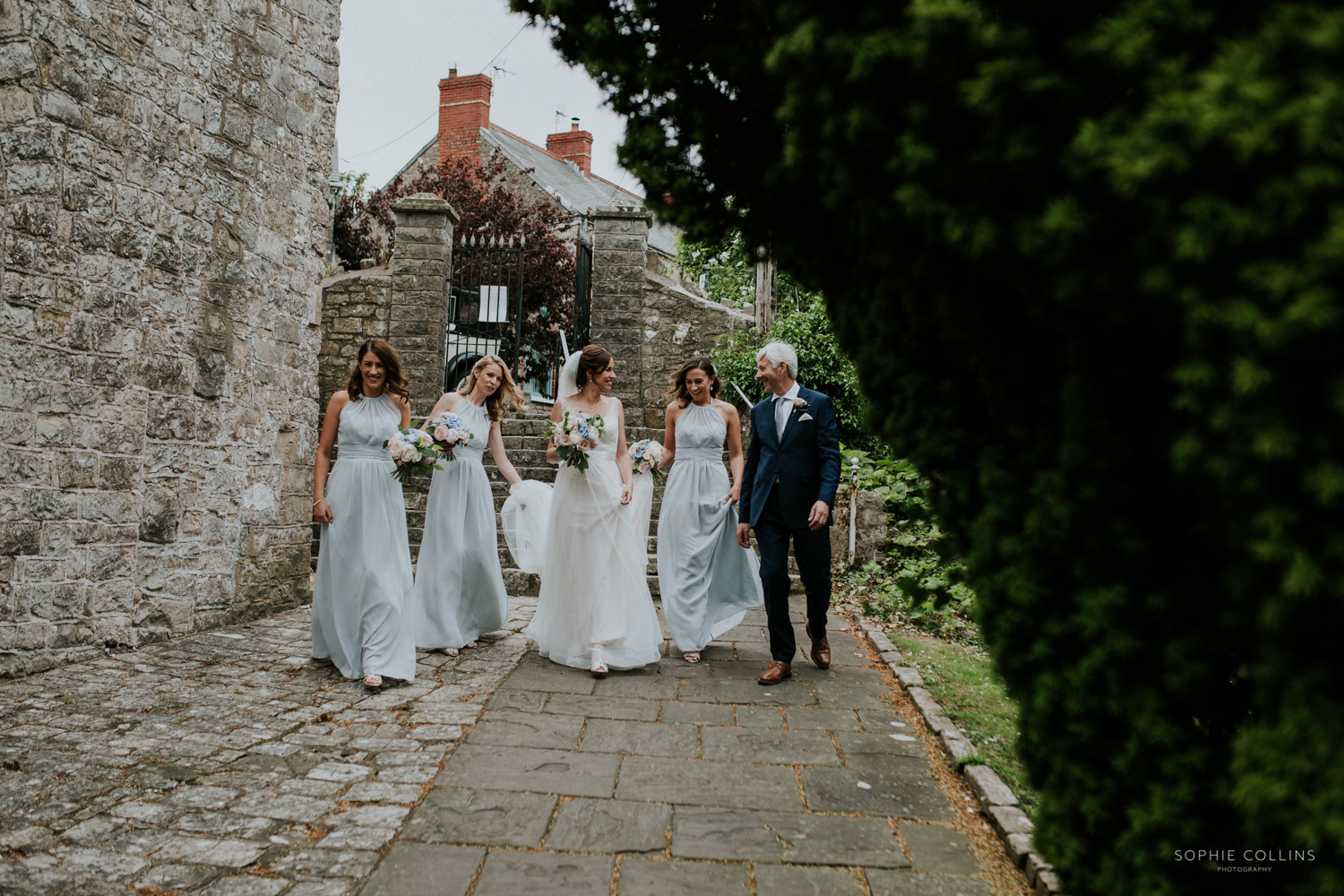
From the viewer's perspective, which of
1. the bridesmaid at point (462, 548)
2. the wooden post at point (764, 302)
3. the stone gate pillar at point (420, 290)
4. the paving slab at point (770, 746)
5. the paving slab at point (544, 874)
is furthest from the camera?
the wooden post at point (764, 302)

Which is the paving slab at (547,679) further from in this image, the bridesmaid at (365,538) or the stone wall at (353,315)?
the stone wall at (353,315)

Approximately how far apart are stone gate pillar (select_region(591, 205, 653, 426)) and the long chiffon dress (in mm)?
7644

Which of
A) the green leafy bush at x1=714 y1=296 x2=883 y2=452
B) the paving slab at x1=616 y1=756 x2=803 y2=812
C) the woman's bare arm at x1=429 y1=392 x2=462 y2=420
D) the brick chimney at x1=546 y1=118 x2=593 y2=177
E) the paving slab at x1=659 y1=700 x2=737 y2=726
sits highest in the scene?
the brick chimney at x1=546 y1=118 x2=593 y2=177

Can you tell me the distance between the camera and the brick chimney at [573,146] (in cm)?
2967

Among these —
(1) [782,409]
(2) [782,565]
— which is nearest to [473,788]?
(2) [782,565]

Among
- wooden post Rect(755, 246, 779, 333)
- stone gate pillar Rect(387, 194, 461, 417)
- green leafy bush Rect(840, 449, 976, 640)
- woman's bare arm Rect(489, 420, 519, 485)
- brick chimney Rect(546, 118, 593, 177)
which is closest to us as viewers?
woman's bare arm Rect(489, 420, 519, 485)

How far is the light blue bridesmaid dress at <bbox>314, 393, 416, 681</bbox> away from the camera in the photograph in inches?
198

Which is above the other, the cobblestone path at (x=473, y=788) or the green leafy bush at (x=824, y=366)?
the green leafy bush at (x=824, y=366)

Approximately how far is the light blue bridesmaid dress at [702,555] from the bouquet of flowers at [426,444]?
159 cm

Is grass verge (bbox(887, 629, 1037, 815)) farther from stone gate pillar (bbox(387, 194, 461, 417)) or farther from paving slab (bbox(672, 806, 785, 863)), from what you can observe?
stone gate pillar (bbox(387, 194, 461, 417))

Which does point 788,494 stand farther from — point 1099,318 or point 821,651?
point 1099,318

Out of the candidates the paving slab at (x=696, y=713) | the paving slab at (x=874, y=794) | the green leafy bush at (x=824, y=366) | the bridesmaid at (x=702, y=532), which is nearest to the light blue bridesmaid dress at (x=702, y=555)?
the bridesmaid at (x=702, y=532)

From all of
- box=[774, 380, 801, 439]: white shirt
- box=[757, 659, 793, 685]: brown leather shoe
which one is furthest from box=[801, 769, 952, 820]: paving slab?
box=[774, 380, 801, 439]: white shirt

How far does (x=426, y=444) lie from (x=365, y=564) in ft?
2.82
